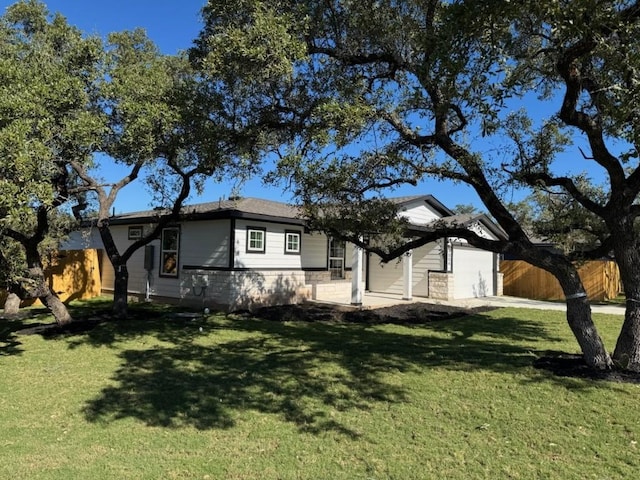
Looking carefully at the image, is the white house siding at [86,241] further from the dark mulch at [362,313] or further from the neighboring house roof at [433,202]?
the neighboring house roof at [433,202]

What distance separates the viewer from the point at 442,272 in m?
18.3

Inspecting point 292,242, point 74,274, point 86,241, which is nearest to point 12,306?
point 74,274

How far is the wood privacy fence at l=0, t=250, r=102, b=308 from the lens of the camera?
16047mm

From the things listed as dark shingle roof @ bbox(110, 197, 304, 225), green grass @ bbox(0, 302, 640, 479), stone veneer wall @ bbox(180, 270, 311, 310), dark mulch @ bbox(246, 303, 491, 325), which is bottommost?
green grass @ bbox(0, 302, 640, 479)

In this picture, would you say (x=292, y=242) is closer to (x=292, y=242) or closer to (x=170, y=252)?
(x=292, y=242)

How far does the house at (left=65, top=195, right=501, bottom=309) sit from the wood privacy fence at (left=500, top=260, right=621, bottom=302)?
2.99 metres

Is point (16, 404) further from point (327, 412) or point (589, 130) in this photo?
point (589, 130)

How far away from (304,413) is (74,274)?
1425 centimetres

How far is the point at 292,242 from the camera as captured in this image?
51.1 ft

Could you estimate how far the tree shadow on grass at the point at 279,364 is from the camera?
5352 mm

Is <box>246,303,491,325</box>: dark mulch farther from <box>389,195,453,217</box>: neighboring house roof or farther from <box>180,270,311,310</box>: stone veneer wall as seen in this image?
<box>389,195,453,217</box>: neighboring house roof

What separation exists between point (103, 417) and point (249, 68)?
4.75 metres

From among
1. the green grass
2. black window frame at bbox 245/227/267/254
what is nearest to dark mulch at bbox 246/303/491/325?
black window frame at bbox 245/227/267/254

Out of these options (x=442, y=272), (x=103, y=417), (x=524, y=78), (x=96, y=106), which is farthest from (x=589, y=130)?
(x=442, y=272)
